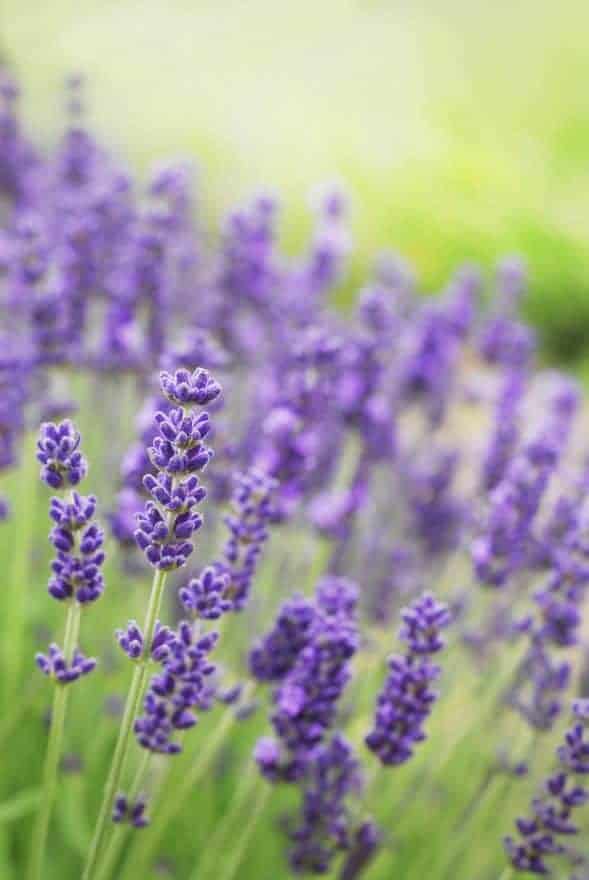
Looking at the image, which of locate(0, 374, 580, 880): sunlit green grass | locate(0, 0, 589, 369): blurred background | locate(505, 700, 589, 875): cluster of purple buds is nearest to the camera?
locate(505, 700, 589, 875): cluster of purple buds

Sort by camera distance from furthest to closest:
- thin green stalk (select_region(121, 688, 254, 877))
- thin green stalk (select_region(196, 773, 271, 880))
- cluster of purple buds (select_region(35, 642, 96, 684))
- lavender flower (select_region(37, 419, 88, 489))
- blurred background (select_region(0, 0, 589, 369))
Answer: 1. blurred background (select_region(0, 0, 589, 369))
2. thin green stalk (select_region(121, 688, 254, 877))
3. thin green stalk (select_region(196, 773, 271, 880))
4. cluster of purple buds (select_region(35, 642, 96, 684))
5. lavender flower (select_region(37, 419, 88, 489))

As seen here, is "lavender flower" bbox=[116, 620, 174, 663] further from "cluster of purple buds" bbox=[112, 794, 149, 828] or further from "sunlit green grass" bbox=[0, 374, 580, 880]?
"sunlit green grass" bbox=[0, 374, 580, 880]

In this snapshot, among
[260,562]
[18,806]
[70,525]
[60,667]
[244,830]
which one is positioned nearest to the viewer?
[70,525]

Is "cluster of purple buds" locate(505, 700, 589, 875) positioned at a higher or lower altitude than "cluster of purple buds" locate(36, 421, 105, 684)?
lower

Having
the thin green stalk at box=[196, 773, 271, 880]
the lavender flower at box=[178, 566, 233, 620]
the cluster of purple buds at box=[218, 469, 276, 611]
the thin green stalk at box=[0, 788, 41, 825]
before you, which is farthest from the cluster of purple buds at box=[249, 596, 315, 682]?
the thin green stalk at box=[0, 788, 41, 825]

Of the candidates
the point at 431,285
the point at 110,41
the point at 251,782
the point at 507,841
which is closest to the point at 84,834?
the point at 251,782

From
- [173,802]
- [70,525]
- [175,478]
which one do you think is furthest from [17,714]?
[175,478]

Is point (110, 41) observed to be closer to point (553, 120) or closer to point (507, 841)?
point (553, 120)

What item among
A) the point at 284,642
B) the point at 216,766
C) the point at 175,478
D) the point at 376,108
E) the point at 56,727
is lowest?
the point at 216,766

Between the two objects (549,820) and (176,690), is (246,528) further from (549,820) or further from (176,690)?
(549,820)
